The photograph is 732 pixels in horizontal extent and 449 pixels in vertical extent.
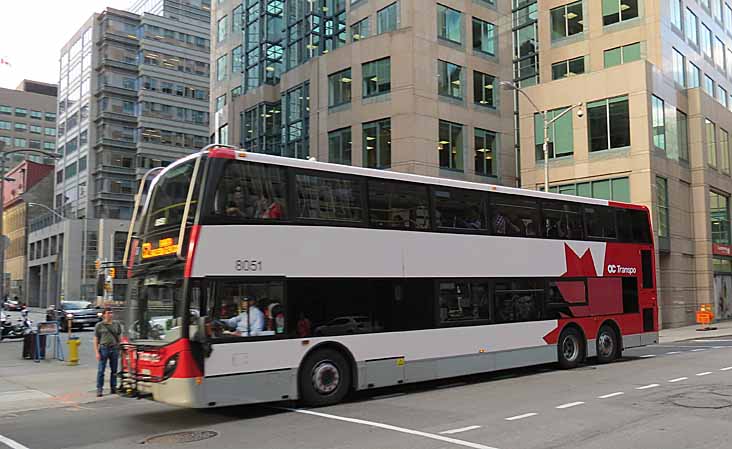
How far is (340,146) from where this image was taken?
3819cm

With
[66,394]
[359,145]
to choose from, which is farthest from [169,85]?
[66,394]

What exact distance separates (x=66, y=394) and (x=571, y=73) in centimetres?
3375

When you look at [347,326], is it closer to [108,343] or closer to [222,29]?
[108,343]

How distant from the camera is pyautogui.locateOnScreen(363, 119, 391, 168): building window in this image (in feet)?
117

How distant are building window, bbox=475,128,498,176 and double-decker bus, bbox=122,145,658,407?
22053mm

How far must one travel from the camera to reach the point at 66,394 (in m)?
14.3

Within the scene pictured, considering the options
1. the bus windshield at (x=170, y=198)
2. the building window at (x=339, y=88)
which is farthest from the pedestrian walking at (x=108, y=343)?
the building window at (x=339, y=88)

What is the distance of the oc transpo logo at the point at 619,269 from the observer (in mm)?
17219

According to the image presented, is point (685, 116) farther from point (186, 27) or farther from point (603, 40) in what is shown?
point (186, 27)

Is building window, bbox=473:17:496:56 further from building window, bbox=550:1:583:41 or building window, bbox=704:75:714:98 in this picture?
building window, bbox=704:75:714:98

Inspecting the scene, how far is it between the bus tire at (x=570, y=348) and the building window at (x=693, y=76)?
2944 centimetres

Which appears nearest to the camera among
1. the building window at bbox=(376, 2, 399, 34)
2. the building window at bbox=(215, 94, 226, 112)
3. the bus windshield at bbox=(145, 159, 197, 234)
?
the bus windshield at bbox=(145, 159, 197, 234)

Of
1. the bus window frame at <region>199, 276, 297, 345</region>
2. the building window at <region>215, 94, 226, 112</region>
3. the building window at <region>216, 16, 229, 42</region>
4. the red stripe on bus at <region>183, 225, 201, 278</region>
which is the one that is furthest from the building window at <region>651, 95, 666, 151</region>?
the building window at <region>216, 16, 229, 42</region>

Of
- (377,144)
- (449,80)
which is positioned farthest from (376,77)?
(449,80)
